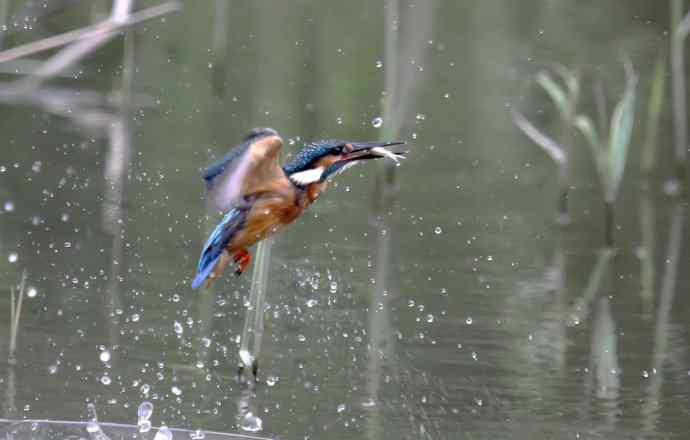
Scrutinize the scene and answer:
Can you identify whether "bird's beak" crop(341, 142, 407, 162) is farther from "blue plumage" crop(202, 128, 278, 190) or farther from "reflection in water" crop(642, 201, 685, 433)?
"reflection in water" crop(642, 201, 685, 433)

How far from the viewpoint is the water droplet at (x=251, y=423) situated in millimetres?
4423

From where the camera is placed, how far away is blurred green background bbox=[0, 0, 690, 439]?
4.81m

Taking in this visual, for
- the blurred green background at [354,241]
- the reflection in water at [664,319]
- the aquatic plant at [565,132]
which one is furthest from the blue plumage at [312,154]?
the aquatic plant at [565,132]

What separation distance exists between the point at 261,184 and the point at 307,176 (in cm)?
12

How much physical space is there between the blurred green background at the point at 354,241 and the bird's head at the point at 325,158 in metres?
0.71

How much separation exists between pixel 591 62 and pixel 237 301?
5.50m

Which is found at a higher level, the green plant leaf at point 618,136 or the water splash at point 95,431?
the green plant leaf at point 618,136

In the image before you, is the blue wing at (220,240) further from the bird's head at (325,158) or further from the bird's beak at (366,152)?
the bird's beak at (366,152)

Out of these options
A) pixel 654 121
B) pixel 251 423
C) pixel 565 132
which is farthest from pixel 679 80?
pixel 251 423

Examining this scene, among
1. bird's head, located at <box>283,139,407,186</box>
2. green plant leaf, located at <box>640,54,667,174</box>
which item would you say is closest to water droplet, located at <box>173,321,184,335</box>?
bird's head, located at <box>283,139,407,186</box>

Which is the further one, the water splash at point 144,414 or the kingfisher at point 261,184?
the water splash at point 144,414

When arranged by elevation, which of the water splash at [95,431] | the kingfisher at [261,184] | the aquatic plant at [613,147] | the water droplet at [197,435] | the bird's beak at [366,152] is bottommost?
the water droplet at [197,435]

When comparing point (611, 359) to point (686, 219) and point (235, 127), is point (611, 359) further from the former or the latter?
point (235, 127)

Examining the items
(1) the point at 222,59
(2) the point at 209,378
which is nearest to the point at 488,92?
(1) the point at 222,59
